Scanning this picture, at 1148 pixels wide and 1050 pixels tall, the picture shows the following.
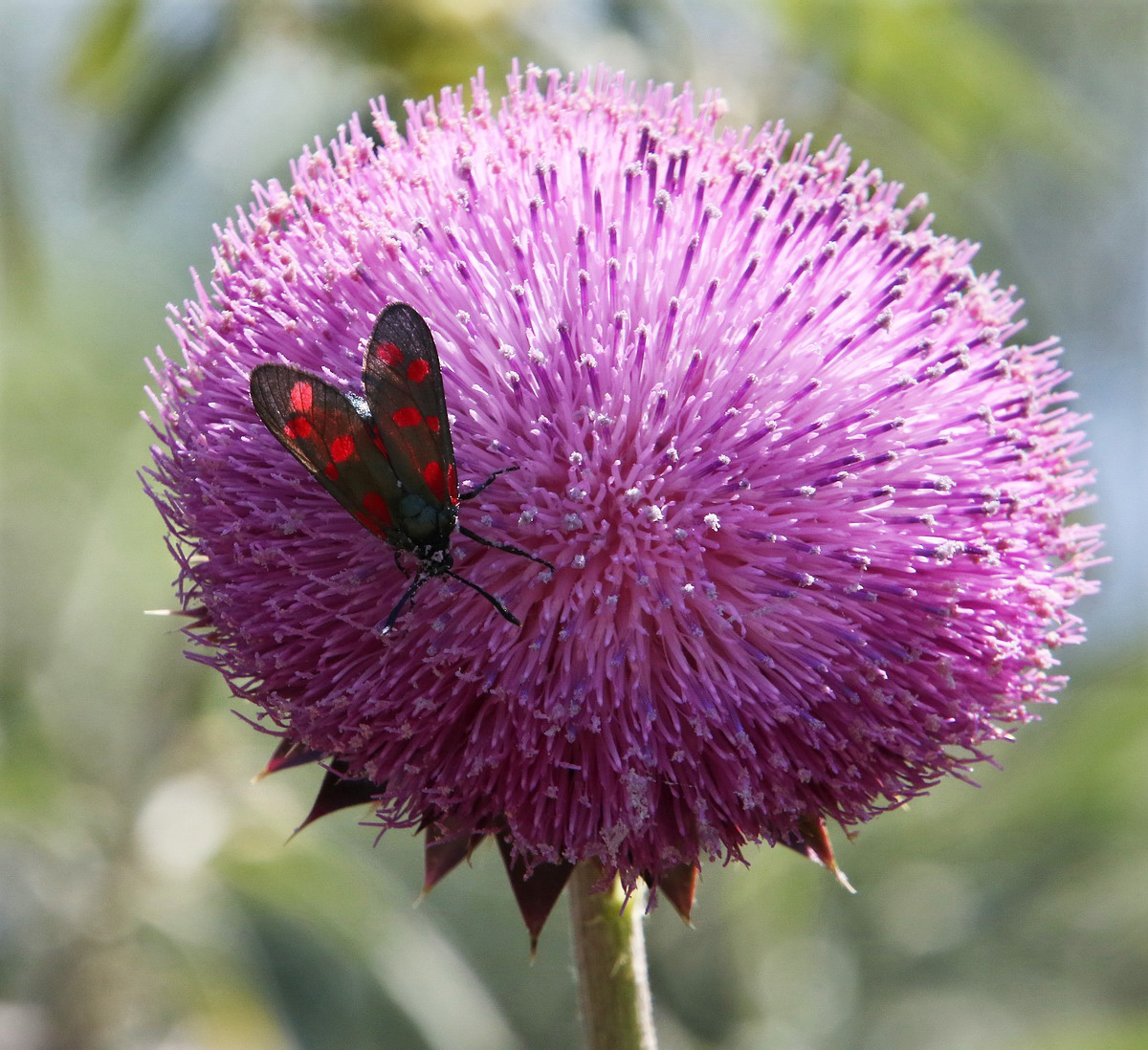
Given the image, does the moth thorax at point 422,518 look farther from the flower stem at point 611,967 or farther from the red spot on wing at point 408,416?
the flower stem at point 611,967

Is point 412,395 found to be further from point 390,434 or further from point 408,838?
point 408,838

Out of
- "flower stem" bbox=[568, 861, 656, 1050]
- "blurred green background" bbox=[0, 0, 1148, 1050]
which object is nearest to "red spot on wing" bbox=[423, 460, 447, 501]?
"flower stem" bbox=[568, 861, 656, 1050]

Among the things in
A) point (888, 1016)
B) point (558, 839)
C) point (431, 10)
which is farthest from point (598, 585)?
point (888, 1016)

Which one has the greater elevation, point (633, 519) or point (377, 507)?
point (633, 519)

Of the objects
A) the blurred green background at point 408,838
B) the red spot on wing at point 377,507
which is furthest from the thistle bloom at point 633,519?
the blurred green background at point 408,838

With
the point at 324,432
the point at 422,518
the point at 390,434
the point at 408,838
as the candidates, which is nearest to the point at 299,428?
the point at 324,432

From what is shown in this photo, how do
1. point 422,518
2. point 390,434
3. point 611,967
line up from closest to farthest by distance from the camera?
point 422,518 → point 390,434 → point 611,967
